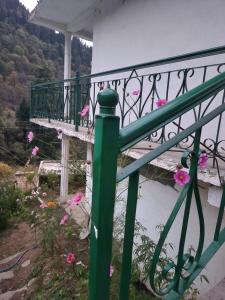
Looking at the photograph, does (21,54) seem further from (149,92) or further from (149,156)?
(149,156)

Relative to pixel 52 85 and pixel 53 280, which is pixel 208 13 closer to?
pixel 52 85

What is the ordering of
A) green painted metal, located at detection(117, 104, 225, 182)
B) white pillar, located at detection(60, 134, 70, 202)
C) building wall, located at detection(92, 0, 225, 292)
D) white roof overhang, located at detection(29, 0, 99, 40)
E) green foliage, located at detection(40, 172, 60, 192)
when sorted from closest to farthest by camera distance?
1. green painted metal, located at detection(117, 104, 225, 182)
2. building wall, located at detection(92, 0, 225, 292)
3. white roof overhang, located at detection(29, 0, 99, 40)
4. white pillar, located at detection(60, 134, 70, 202)
5. green foliage, located at detection(40, 172, 60, 192)

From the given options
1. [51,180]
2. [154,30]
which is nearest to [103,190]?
[154,30]

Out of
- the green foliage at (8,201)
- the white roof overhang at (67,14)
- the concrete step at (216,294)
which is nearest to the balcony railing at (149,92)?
the concrete step at (216,294)

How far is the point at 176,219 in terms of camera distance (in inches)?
122

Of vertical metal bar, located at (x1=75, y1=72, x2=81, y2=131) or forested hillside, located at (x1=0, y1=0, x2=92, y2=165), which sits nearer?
vertical metal bar, located at (x1=75, y1=72, x2=81, y2=131)

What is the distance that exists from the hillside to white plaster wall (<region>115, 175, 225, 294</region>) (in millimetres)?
21861

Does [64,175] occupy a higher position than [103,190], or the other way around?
[103,190]

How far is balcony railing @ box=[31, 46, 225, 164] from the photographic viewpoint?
7.71 feet

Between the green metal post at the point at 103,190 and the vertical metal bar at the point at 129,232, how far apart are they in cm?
12

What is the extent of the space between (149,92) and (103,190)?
3139 millimetres

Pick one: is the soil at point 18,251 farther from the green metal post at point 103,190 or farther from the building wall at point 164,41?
the green metal post at point 103,190

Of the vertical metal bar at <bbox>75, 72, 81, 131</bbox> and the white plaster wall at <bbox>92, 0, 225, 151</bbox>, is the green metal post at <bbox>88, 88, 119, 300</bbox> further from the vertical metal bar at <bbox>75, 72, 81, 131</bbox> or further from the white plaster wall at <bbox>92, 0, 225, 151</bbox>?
the vertical metal bar at <bbox>75, 72, 81, 131</bbox>

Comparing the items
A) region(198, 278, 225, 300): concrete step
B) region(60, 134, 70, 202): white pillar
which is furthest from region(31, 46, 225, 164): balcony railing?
region(198, 278, 225, 300): concrete step
